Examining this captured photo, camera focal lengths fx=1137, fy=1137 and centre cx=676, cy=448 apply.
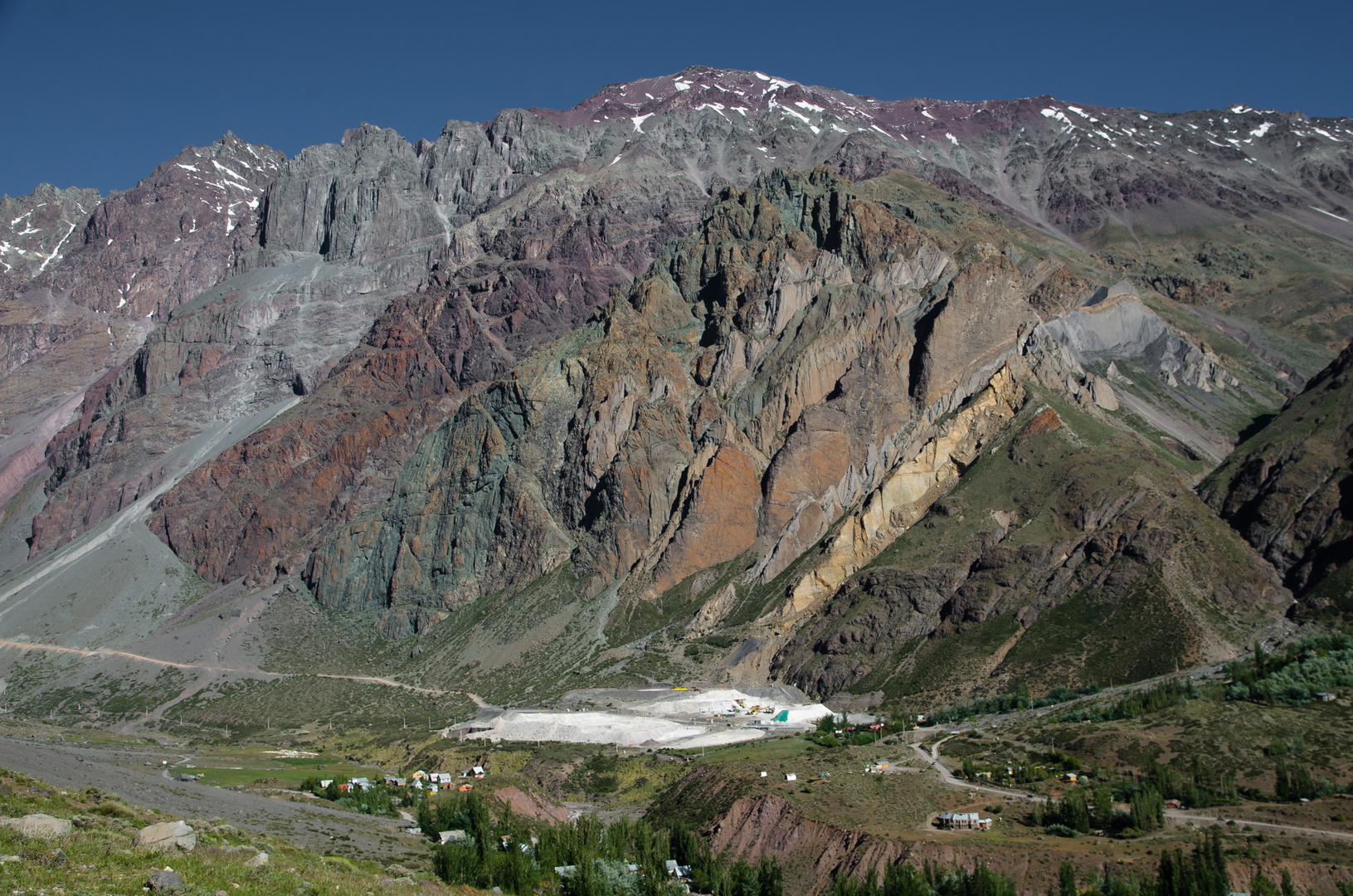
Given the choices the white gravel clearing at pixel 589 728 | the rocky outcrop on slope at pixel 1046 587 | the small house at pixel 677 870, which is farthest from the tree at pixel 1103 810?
the white gravel clearing at pixel 589 728

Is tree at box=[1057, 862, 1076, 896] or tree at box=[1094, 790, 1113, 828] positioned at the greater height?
tree at box=[1094, 790, 1113, 828]

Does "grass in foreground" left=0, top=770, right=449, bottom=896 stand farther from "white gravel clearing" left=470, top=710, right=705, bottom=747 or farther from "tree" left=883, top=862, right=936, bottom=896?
"white gravel clearing" left=470, top=710, right=705, bottom=747

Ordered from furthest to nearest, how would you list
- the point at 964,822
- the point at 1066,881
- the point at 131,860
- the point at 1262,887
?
the point at 964,822
the point at 1066,881
the point at 1262,887
the point at 131,860

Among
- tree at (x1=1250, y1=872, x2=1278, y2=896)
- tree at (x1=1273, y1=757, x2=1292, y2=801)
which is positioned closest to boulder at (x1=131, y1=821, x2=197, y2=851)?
tree at (x1=1250, y1=872, x2=1278, y2=896)

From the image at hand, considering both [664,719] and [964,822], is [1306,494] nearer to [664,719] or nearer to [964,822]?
[664,719]

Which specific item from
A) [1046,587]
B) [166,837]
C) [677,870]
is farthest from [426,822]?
[1046,587]

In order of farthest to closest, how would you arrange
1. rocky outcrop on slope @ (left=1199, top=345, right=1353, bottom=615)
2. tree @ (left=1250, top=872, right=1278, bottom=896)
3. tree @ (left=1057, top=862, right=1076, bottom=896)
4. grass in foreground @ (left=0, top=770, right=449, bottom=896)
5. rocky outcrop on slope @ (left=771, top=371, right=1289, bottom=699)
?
rocky outcrop on slope @ (left=1199, top=345, right=1353, bottom=615) → rocky outcrop on slope @ (left=771, top=371, right=1289, bottom=699) → tree @ (left=1057, top=862, right=1076, bottom=896) → tree @ (left=1250, top=872, right=1278, bottom=896) → grass in foreground @ (left=0, top=770, right=449, bottom=896)
